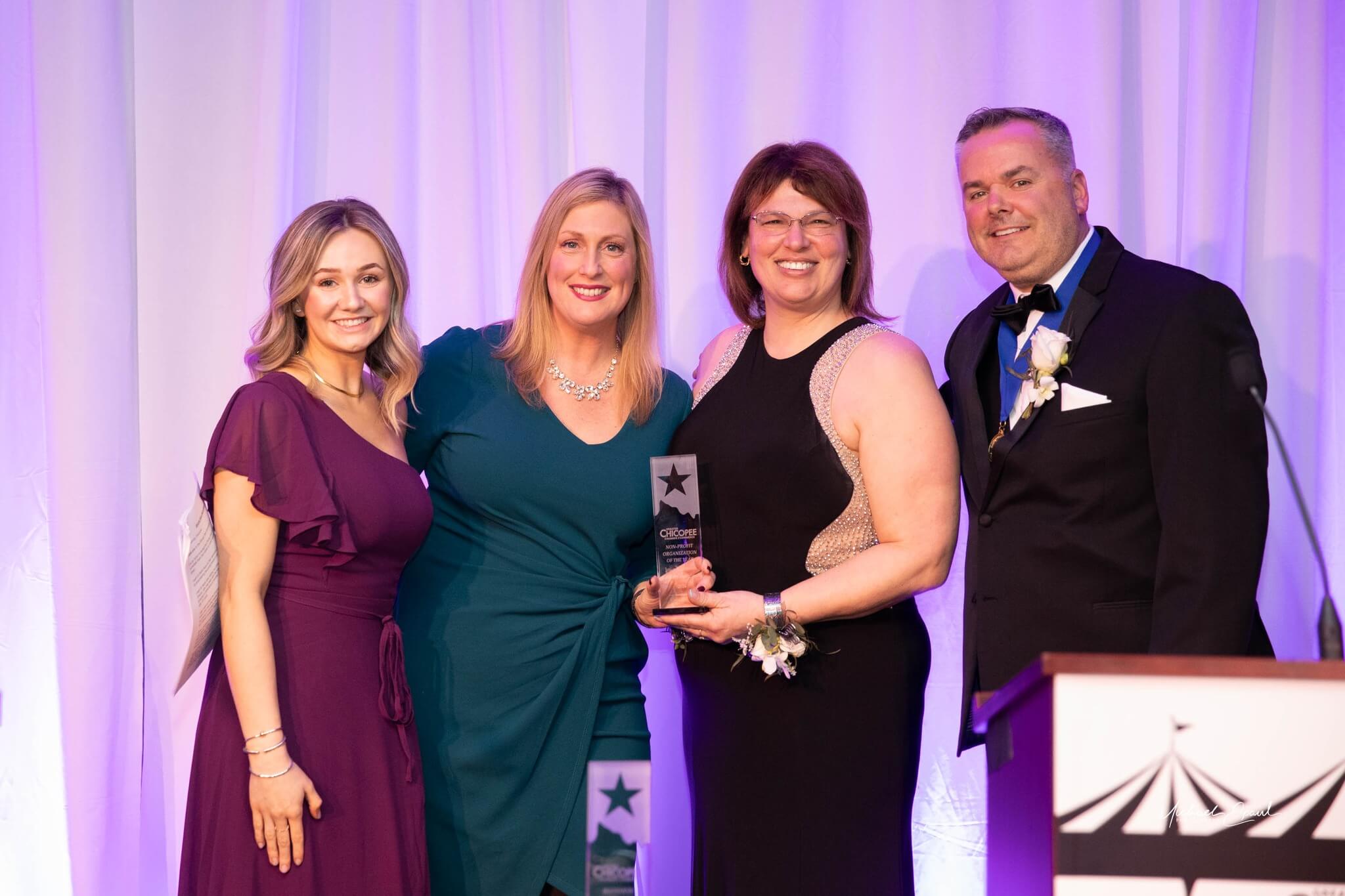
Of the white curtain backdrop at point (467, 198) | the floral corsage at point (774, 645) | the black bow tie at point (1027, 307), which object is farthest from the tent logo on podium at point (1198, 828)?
the white curtain backdrop at point (467, 198)

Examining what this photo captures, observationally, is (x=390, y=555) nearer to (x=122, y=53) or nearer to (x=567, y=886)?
(x=567, y=886)

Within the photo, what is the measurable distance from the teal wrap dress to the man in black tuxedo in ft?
2.43

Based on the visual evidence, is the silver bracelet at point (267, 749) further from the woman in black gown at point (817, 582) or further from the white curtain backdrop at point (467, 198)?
the white curtain backdrop at point (467, 198)

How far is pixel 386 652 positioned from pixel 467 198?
5.36 feet

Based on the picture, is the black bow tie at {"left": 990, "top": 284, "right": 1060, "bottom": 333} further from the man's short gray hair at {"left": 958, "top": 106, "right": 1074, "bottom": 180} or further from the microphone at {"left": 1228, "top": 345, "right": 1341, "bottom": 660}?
the microphone at {"left": 1228, "top": 345, "right": 1341, "bottom": 660}

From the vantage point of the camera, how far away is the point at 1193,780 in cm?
152

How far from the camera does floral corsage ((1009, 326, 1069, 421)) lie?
95.7 inches

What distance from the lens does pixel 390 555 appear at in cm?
246

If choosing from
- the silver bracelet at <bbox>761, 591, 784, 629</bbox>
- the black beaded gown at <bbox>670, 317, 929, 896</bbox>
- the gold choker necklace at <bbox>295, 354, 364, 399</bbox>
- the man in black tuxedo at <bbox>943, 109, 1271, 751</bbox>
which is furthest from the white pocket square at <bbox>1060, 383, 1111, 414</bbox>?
the gold choker necklace at <bbox>295, 354, 364, 399</bbox>

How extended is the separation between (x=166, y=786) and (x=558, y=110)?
216 centimetres

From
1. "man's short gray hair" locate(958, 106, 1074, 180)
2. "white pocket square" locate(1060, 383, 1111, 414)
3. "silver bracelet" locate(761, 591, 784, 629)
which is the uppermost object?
"man's short gray hair" locate(958, 106, 1074, 180)

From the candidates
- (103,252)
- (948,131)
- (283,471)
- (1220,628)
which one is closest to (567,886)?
(283,471)

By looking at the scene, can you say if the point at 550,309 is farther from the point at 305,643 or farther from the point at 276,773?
the point at 276,773

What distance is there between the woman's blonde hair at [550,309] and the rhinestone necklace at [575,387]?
0.02 m
